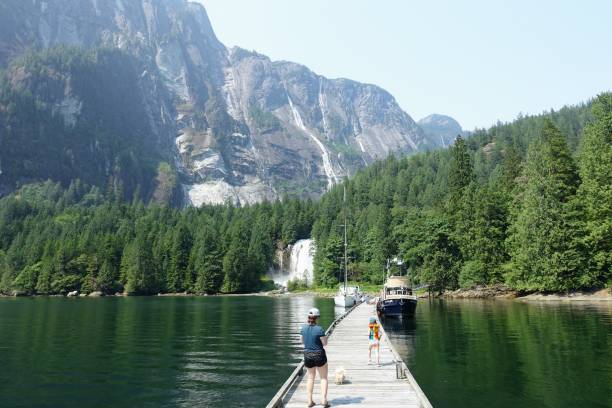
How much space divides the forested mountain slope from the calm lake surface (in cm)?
2973

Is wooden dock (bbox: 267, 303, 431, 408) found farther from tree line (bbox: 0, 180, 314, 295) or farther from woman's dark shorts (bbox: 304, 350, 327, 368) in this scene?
tree line (bbox: 0, 180, 314, 295)

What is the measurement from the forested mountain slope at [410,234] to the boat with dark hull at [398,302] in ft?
103

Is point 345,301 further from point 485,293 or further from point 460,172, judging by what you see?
point 460,172

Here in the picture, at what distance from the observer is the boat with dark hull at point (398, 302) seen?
52469 millimetres

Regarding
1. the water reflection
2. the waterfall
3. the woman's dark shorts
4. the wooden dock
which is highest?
the waterfall

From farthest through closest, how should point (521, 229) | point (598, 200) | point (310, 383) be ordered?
point (521, 229) < point (598, 200) < point (310, 383)

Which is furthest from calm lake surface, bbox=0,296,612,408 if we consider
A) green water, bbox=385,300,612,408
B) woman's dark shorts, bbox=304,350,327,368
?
woman's dark shorts, bbox=304,350,327,368

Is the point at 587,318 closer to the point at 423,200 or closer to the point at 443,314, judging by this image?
the point at 443,314

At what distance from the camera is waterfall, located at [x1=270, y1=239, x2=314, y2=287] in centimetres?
16299

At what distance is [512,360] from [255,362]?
15207 mm

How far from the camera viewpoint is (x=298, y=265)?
168625 mm

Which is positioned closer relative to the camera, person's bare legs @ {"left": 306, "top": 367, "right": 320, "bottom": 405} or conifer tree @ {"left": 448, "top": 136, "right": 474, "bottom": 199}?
person's bare legs @ {"left": 306, "top": 367, "right": 320, "bottom": 405}

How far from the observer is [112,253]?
149875 millimetres

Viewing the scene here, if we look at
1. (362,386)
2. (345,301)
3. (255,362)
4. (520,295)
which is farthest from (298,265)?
(362,386)
